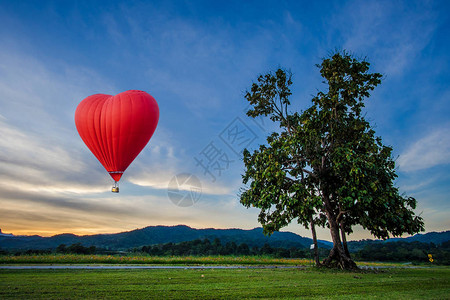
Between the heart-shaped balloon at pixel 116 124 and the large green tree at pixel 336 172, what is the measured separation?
7.87 m

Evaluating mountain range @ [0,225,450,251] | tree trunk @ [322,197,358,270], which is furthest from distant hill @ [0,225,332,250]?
tree trunk @ [322,197,358,270]

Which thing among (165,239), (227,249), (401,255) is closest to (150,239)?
(165,239)

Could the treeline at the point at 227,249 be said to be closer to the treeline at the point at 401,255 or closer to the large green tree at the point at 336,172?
the treeline at the point at 401,255

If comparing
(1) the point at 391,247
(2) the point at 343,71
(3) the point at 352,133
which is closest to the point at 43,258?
(3) the point at 352,133

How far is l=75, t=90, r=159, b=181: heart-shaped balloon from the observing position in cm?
1527

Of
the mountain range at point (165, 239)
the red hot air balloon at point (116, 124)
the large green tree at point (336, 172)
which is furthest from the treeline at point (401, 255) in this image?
the red hot air balloon at point (116, 124)

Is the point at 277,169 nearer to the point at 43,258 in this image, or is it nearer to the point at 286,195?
the point at 286,195

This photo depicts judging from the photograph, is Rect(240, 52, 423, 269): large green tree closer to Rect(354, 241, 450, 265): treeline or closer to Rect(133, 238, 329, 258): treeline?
Rect(133, 238, 329, 258): treeline

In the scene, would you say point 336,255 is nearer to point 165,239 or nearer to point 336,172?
point 336,172

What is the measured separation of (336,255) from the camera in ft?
56.4

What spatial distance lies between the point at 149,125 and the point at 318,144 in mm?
11237

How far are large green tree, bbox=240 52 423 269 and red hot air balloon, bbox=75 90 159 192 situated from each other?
7.83 meters

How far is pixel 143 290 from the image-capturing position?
7145 mm

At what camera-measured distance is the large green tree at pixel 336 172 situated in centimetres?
1502
